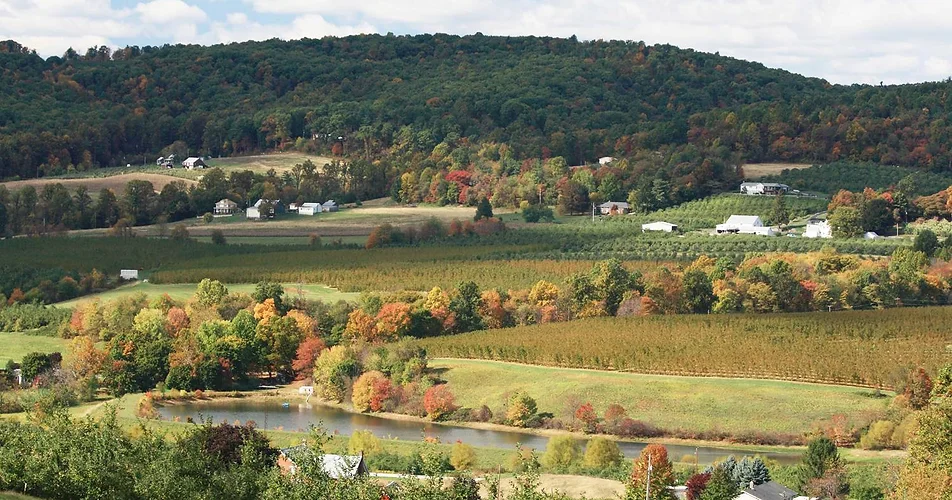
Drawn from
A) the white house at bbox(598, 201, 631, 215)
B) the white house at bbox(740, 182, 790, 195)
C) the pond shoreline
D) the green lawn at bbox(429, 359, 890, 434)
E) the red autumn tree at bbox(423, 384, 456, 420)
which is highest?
the white house at bbox(740, 182, 790, 195)

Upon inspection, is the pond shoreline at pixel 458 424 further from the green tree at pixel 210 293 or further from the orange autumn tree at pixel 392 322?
the green tree at pixel 210 293

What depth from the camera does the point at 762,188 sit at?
111m

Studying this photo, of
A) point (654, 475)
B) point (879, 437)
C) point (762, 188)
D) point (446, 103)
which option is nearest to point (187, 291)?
point (879, 437)

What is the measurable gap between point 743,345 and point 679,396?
684 centimetres

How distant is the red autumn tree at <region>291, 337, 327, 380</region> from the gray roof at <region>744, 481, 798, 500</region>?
27687 millimetres

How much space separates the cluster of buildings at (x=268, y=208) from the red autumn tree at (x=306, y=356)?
140 ft

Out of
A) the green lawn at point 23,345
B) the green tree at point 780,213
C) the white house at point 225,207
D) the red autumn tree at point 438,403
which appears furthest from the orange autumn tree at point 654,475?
the white house at point 225,207

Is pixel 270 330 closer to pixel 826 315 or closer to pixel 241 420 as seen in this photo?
pixel 241 420

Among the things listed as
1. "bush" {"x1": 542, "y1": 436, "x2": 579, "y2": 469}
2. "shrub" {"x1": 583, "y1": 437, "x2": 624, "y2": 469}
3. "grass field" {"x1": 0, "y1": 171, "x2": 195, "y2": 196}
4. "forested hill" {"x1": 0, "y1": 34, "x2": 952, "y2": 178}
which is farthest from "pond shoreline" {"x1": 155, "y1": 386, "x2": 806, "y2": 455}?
"forested hill" {"x1": 0, "y1": 34, "x2": 952, "y2": 178}

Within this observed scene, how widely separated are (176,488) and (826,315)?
4070cm

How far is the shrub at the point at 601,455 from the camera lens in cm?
4884

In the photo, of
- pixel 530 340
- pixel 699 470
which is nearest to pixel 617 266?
pixel 530 340

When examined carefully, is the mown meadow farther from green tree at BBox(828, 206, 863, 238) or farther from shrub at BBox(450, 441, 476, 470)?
green tree at BBox(828, 206, 863, 238)

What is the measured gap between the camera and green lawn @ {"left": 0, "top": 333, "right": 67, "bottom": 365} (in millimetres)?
68750
